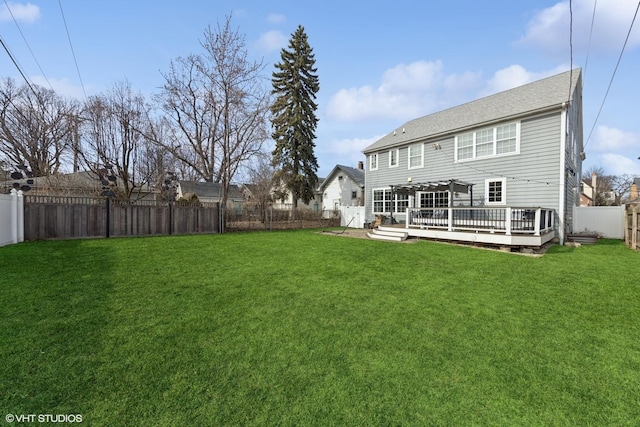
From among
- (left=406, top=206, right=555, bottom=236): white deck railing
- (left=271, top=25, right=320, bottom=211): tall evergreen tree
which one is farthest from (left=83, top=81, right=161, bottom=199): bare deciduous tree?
(left=406, top=206, right=555, bottom=236): white deck railing

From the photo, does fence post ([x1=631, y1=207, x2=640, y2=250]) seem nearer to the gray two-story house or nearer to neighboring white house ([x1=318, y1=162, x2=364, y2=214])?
the gray two-story house

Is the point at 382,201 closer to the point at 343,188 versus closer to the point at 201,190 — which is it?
the point at 343,188

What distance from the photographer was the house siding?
1102cm

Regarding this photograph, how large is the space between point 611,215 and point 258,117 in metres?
18.4

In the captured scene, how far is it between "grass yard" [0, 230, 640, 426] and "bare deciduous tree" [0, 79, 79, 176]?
69.4ft

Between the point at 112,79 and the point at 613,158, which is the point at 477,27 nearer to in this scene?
the point at 112,79

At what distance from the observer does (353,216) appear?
20562 millimetres

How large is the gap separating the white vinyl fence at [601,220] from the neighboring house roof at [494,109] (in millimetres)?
5237

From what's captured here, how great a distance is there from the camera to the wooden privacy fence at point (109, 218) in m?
10.1

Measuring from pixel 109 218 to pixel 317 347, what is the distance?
1180 centimetres

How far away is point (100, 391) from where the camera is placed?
2.25m

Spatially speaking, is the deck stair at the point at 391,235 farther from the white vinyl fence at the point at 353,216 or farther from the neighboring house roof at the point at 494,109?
the white vinyl fence at the point at 353,216

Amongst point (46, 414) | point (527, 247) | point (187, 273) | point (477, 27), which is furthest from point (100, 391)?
point (477, 27)

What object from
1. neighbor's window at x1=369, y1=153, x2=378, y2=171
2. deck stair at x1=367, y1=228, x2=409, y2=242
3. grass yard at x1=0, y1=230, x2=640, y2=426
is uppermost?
neighbor's window at x1=369, y1=153, x2=378, y2=171
